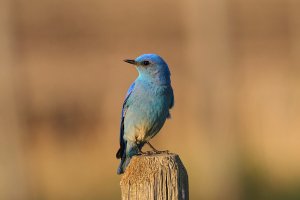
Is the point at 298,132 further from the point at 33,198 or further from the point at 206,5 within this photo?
the point at 33,198

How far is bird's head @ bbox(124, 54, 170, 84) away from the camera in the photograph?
18.2 feet

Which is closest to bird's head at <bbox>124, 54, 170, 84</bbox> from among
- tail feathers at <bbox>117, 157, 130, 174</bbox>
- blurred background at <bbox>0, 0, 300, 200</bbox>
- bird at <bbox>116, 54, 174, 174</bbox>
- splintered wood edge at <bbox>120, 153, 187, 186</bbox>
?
bird at <bbox>116, 54, 174, 174</bbox>

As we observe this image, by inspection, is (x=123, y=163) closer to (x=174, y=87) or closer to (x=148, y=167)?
(x=148, y=167)

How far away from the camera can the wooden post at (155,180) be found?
3.53m

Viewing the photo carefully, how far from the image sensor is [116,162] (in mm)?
8531

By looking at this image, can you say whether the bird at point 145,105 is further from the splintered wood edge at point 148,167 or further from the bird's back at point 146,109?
the splintered wood edge at point 148,167

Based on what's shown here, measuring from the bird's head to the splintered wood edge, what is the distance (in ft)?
6.32

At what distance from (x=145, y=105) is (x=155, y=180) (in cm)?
196

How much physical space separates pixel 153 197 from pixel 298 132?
624cm

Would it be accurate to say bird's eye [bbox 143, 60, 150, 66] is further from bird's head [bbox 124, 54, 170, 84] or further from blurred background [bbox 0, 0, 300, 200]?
blurred background [bbox 0, 0, 300, 200]

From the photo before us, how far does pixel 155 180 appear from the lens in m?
3.54

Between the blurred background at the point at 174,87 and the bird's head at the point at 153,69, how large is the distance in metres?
2.56

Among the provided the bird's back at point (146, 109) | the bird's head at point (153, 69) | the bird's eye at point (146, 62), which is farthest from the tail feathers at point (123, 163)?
the bird's eye at point (146, 62)

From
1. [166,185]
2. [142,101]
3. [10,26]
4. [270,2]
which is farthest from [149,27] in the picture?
[166,185]
